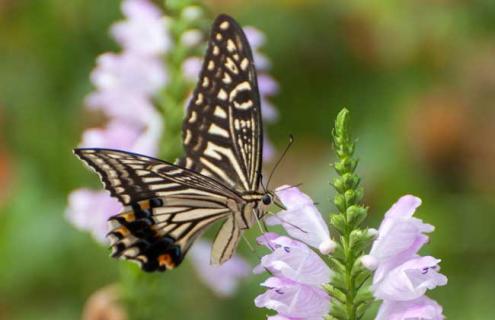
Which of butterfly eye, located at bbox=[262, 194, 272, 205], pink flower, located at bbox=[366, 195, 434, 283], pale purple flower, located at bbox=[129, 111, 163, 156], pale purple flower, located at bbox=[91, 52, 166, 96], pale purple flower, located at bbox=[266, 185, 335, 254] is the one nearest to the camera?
pink flower, located at bbox=[366, 195, 434, 283]

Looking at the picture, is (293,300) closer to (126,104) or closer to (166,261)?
(166,261)

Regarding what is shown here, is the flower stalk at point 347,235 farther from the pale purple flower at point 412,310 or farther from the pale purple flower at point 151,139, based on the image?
the pale purple flower at point 151,139

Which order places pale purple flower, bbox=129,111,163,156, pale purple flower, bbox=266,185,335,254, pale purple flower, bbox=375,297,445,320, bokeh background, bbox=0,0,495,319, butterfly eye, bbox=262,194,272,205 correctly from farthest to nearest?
bokeh background, bbox=0,0,495,319 → pale purple flower, bbox=129,111,163,156 → butterfly eye, bbox=262,194,272,205 → pale purple flower, bbox=266,185,335,254 → pale purple flower, bbox=375,297,445,320

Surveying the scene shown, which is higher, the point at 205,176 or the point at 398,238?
the point at 205,176

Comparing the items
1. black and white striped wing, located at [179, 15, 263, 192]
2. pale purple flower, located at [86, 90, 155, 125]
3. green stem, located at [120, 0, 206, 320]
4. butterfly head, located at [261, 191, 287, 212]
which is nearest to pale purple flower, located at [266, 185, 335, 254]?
butterfly head, located at [261, 191, 287, 212]

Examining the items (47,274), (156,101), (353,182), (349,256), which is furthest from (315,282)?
(47,274)

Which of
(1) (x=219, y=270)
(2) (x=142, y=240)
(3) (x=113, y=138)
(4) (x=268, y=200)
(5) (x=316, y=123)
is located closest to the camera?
(4) (x=268, y=200)

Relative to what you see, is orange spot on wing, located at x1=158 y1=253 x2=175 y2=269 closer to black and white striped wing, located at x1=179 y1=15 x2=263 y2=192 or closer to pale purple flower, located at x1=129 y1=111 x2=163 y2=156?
black and white striped wing, located at x1=179 y1=15 x2=263 y2=192

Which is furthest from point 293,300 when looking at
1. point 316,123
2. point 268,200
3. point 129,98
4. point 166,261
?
point 316,123
